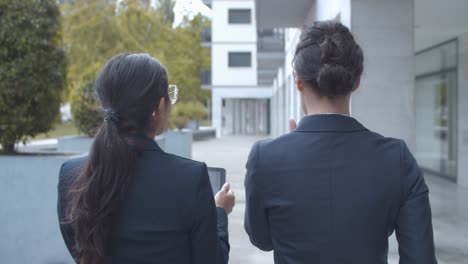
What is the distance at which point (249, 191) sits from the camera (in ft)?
6.14

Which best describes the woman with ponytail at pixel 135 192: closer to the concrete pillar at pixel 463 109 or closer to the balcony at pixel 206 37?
the concrete pillar at pixel 463 109

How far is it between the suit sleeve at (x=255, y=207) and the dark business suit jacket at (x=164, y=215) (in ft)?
0.56

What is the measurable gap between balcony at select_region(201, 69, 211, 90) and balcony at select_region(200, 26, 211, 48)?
202cm

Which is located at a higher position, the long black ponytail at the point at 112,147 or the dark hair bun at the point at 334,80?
the dark hair bun at the point at 334,80

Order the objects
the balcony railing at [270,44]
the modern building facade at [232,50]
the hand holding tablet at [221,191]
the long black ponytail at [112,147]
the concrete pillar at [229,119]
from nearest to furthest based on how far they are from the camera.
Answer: the long black ponytail at [112,147] → the hand holding tablet at [221,191] → the balcony railing at [270,44] → the modern building facade at [232,50] → the concrete pillar at [229,119]

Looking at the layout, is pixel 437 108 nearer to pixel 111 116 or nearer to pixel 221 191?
pixel 221 191

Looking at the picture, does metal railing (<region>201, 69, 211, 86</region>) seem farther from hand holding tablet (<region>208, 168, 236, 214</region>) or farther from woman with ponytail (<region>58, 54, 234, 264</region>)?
woman with ponytail (<region>58, 54, 234, 264</region>)

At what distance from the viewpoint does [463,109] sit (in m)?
10.8

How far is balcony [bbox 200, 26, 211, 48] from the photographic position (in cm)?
3544

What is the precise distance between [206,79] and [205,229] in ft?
115

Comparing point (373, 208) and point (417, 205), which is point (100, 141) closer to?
point (373, 208)

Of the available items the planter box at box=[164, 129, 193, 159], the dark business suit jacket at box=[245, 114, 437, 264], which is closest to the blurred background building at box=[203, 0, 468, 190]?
the planter box at box=[164, 129, 193, 159]

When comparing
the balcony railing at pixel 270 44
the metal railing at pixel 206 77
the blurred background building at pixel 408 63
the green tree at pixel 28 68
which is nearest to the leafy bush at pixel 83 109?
the green tree at pixel 28 68

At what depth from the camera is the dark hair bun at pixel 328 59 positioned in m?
1.79
